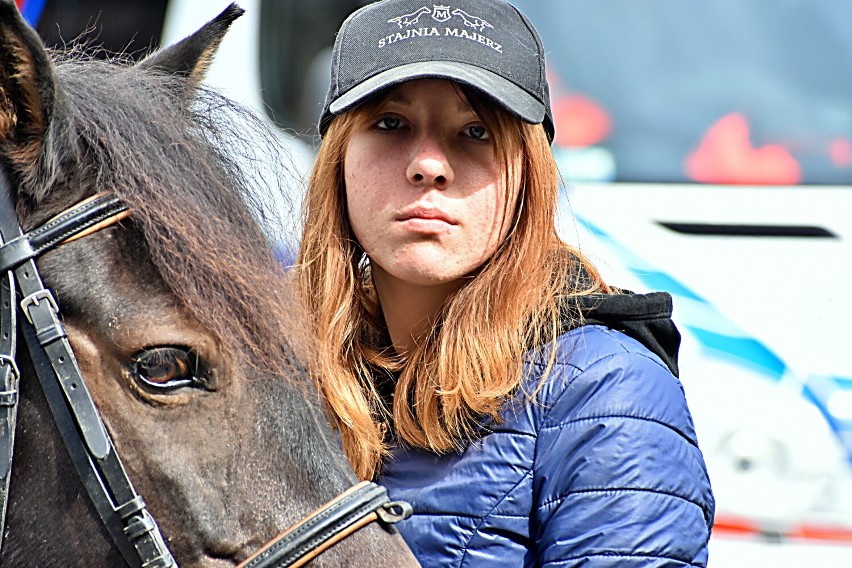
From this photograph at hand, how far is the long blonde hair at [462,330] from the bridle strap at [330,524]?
14cm

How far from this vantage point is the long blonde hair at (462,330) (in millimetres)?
1560

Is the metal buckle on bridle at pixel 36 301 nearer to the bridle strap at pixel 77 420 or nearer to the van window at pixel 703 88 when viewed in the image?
the bridle strap at pixel 77 420

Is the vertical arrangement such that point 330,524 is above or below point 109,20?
below

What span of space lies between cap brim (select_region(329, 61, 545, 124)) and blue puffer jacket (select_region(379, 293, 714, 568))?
378mm

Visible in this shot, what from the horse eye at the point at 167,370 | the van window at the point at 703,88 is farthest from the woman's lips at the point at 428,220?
the van window at the point at 703,88

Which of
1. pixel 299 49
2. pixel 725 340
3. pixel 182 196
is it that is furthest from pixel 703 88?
pixel 182 196

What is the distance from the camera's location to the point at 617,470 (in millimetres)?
1400

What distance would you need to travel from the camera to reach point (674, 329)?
1.65 meters

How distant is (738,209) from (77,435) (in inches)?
101

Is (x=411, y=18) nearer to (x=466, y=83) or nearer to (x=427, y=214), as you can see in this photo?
(x=466, y=83)

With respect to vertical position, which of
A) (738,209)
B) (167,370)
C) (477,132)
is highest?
(477,132)

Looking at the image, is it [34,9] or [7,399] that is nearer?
[7,399]

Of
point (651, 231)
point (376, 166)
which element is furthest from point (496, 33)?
point (651, 231)

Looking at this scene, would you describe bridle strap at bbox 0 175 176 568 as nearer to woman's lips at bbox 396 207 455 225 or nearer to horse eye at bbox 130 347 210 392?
horse eye at bbox 130 347 210 392
